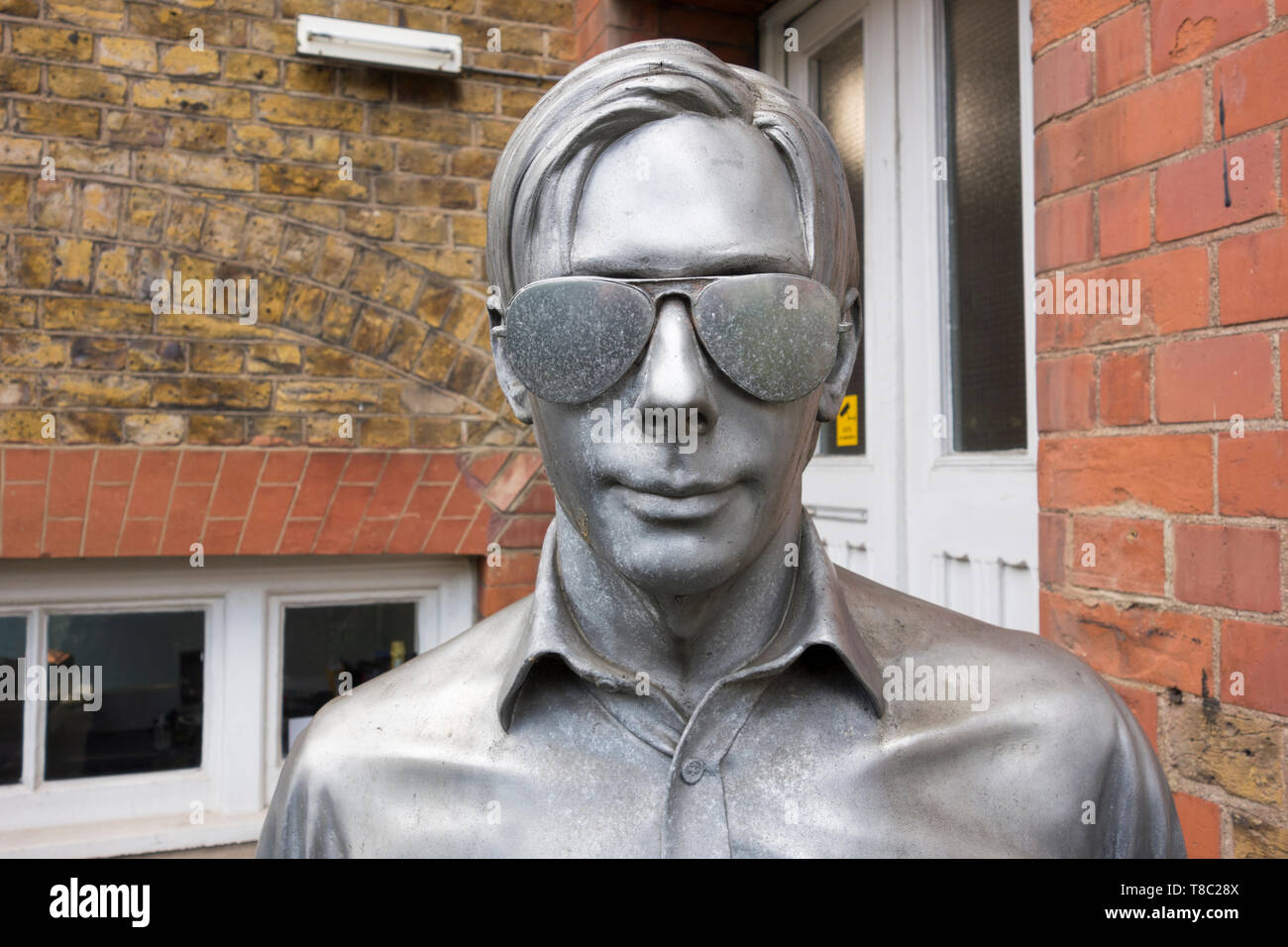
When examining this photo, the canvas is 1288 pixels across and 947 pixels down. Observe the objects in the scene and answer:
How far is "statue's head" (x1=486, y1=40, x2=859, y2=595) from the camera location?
3.08 ft

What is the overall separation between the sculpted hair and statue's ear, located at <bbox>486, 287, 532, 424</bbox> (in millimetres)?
47

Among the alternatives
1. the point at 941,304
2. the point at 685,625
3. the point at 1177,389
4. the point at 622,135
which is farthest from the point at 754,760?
the point at 941,304

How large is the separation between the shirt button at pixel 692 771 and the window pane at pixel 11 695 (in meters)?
2.81

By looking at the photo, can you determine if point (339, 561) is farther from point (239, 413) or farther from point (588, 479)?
point (588, 479)

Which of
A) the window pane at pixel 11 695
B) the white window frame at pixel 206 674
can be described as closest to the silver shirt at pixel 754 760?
the white window frame at pixel 206 674

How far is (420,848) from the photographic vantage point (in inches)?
41.3

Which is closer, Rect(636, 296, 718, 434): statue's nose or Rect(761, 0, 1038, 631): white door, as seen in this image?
Rect(636, 296, 718, 434): statue's nose

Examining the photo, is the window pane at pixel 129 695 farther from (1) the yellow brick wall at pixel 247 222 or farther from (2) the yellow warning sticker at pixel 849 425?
(2) the yellow warning sticker at pixel 849 425

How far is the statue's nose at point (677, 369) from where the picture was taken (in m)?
0.92

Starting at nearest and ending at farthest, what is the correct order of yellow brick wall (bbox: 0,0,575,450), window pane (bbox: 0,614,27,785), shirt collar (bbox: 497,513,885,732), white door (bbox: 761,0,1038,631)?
shirt collar (bbox: 497,513,885,732), white door (bbox: 761,0,1038,631), yellow brick wall (bbox: 0,0,575,450), window pane (bbox: 0,614,27,785)

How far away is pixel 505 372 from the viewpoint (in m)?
1.13

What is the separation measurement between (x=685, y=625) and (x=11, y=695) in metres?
2.85

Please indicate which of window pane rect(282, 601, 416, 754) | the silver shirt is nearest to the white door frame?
window pane rect(282, 601, 416, 754)

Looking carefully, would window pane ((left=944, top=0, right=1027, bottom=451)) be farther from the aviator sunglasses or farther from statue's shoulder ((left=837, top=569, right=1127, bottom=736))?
the aviator sunglasses
